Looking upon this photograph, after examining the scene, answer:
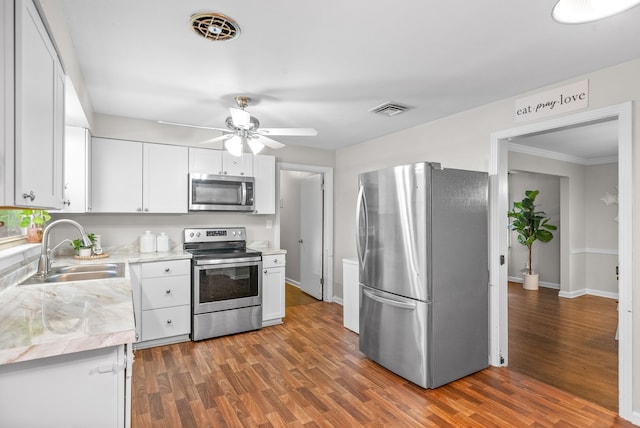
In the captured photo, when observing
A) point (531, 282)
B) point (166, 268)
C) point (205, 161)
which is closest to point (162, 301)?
point (166, 268)

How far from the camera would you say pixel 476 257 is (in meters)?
2.87

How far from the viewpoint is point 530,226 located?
249 inches

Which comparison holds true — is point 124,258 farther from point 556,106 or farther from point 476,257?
point 556,106

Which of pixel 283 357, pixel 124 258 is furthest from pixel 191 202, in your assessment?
pixel 283 357

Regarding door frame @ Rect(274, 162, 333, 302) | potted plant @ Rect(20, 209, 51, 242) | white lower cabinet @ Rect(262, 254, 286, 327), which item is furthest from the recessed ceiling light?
door frame @ Rect(274, 162, 333, 302)

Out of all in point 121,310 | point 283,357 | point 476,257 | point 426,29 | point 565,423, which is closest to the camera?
point 121,310

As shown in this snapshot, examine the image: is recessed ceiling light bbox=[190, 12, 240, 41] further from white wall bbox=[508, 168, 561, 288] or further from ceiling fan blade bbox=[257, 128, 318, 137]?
white wall bbox=[508, 168, 561, 288]

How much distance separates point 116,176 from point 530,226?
6695mm

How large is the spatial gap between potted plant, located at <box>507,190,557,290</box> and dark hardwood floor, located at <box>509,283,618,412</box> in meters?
0.74

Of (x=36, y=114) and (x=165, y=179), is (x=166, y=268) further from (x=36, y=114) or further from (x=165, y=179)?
(x=36, y=114)

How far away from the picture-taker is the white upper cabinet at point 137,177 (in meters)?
3.41

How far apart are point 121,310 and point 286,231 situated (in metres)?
5.15

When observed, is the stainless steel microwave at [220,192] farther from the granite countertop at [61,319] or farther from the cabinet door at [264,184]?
the granite countertop at [61,319]

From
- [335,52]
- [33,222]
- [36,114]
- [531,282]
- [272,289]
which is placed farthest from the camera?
[531,282]
